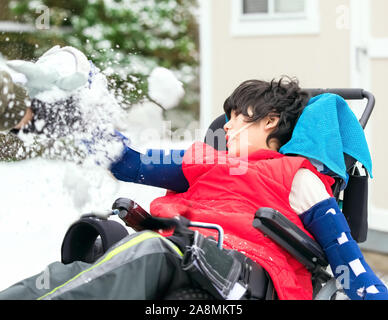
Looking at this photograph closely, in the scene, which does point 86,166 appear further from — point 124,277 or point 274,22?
point 274,22

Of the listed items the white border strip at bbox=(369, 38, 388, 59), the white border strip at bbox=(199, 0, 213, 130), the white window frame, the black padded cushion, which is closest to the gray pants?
the black padded cushion

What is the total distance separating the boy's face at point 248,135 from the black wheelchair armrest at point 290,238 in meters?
0.42

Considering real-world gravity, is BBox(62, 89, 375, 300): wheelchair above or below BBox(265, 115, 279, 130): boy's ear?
below

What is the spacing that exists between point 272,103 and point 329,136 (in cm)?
24

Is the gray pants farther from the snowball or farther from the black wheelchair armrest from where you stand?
the snowball

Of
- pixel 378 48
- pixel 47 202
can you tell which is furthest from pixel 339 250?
pixel 47 202

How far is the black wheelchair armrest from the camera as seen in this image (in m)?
1.65

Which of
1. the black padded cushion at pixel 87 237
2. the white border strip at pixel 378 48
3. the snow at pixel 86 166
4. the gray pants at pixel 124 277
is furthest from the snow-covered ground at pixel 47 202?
the white border strip at pixel 378 48

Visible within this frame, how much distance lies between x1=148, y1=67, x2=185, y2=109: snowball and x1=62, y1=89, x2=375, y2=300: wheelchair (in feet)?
1.19

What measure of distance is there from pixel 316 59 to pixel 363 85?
0.48 metres

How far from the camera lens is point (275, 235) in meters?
1.69

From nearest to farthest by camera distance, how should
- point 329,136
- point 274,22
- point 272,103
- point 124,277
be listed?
point 124,277 < point 329,136 < point 272,103 < point 274,22
